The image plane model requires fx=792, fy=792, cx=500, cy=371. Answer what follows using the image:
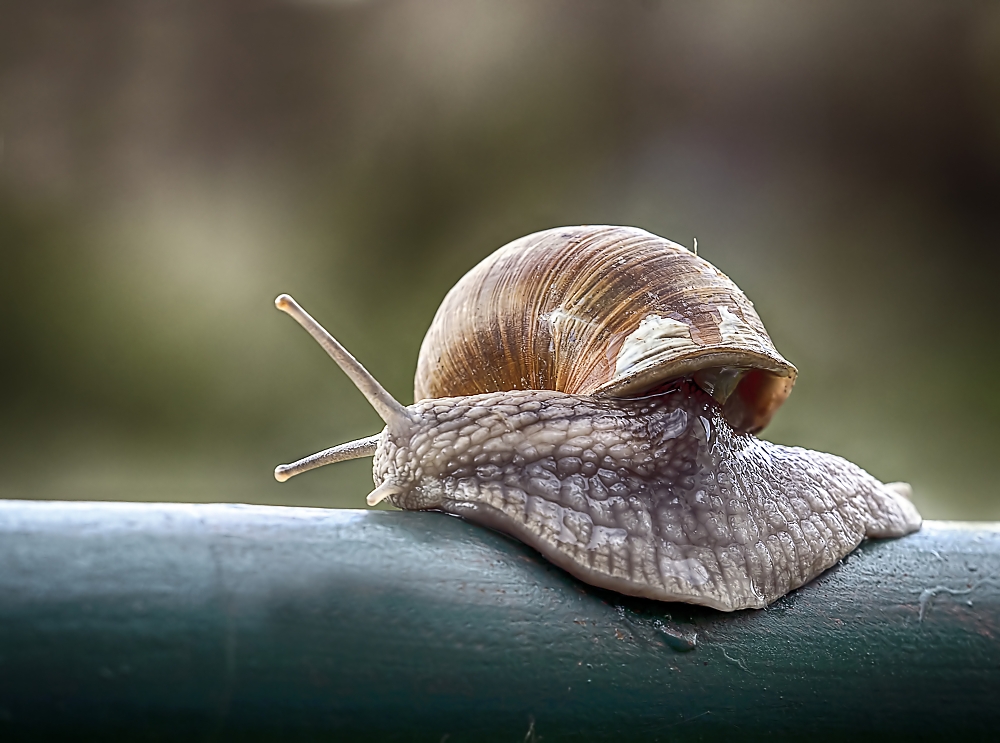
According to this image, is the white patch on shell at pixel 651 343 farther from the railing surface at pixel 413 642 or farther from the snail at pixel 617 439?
the railing surface at pixel 413 642

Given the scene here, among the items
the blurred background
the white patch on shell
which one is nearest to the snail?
the white patch on shell

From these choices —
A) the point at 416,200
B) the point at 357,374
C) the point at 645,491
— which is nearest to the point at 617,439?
the point at 645,491

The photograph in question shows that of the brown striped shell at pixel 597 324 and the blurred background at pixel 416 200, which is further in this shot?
the blurred background at pixel 416 200

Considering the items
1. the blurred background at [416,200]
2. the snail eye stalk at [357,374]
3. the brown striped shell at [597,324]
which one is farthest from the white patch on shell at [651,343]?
the blurred background at [416,200]

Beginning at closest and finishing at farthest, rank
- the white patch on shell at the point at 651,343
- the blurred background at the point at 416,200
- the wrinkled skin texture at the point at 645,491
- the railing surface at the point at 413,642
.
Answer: the railing surface at the point at 413,642 < the wrinkled skin texture at the point at 645,491 < the white patch on shell at the point at 651,343 < the blurred background at the point at 416,200

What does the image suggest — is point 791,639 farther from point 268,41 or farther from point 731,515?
point 268,41

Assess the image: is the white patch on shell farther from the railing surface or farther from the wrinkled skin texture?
the railing surface
